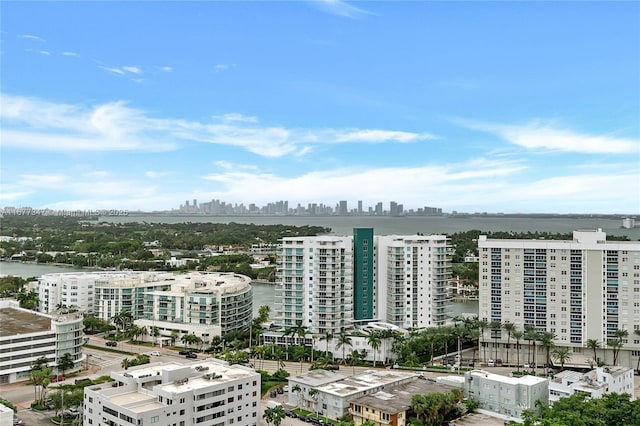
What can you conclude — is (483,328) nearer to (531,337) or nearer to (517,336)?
(517,336)

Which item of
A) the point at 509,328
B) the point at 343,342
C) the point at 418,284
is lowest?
the point at 343,342

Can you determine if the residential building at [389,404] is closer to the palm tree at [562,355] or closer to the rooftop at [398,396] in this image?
the rooftop at [398,396]

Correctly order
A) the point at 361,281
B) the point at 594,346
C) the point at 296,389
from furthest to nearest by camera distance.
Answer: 1. the point at 361,281
2. the point at 594,346
3. the point at 296,389

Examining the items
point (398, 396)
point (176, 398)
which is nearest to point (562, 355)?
point (398, 396)

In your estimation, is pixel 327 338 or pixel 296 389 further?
pixel 327 338

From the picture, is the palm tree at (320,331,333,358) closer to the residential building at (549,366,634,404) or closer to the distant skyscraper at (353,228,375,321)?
the distant skyscraper at (353,228,375,321)

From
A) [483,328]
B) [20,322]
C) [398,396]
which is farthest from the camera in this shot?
[483,328]

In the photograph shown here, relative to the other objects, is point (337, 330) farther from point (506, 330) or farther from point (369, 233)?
point (506, 330)
